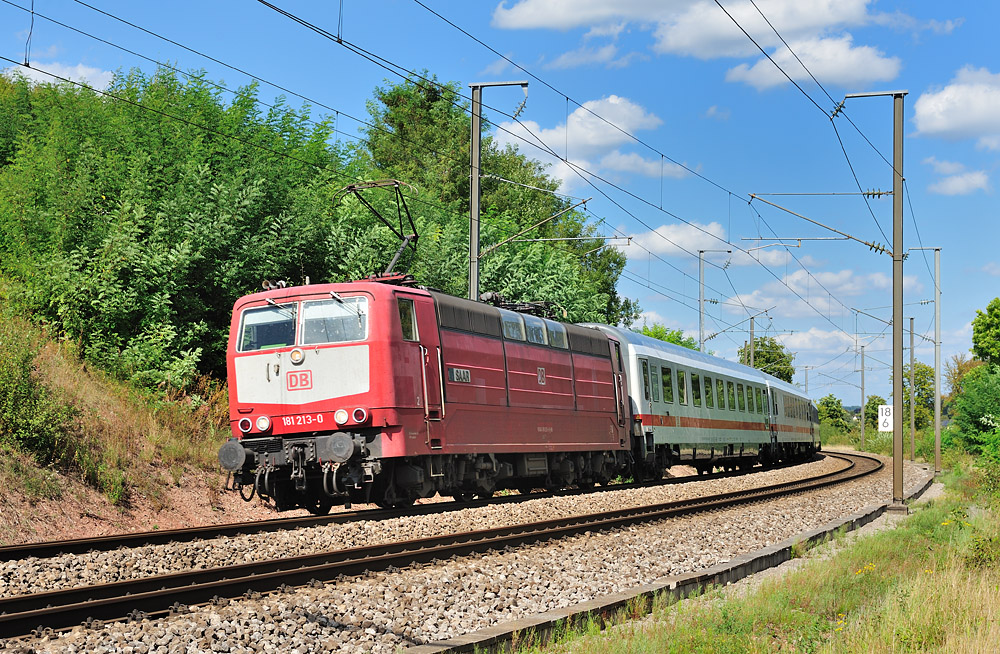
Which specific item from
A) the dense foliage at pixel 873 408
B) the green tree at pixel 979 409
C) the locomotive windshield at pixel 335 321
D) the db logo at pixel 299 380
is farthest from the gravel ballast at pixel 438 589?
the dense foliage at pixel 873 408

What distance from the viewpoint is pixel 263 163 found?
2333cm

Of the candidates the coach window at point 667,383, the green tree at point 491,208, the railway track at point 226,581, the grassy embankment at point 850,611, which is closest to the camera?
the grassy embankment at point 850,611

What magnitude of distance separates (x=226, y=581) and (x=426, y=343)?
7.66 metres

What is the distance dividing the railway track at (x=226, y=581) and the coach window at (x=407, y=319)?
3517 millimetres

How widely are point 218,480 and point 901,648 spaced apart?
13708 mm

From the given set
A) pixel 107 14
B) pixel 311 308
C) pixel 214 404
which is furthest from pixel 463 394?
pixel 107 14

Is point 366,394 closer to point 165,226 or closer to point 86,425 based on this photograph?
point 86,425

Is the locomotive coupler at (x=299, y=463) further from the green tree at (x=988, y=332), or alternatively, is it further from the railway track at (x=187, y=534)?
the green tree at (x=988, y=332)

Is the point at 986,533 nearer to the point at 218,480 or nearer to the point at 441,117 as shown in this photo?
the point at 218,480

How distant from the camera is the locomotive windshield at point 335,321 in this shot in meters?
15.5

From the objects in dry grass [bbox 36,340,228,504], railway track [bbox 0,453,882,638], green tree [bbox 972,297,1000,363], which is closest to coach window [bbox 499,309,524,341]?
railway track [bbox 0,453,882,638]

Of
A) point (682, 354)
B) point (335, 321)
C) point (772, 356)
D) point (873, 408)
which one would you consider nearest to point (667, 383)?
point (682, 354)

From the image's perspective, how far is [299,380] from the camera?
51.3 ft

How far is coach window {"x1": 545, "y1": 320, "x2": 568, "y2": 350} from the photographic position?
21.2 metres
